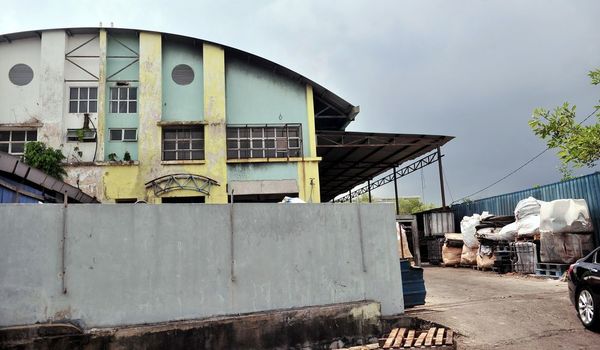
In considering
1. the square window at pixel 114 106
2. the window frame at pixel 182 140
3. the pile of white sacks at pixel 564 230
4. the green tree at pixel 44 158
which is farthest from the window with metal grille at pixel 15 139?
the pile of white sacks at pixel 564 230

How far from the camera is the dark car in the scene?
7.44 meters

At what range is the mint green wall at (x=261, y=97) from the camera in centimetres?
1962

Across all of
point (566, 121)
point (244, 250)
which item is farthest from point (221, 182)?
point (566, 121)

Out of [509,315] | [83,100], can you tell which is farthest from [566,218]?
[83,100]

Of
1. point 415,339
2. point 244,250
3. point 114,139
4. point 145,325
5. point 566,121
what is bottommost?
point 415,339

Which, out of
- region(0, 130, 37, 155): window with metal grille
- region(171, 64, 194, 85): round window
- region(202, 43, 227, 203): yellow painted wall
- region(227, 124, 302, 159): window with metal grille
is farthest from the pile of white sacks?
region(0, 130, 37, 155): window with metal grille

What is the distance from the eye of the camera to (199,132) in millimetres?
19328

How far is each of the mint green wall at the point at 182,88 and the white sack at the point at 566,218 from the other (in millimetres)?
13235

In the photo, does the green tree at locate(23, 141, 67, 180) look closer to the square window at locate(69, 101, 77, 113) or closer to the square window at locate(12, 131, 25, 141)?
the square window at locate(12, 131, 25, 141)

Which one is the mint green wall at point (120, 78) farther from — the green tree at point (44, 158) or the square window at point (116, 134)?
the green tree at point (44, 158)

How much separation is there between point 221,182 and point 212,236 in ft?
37.5

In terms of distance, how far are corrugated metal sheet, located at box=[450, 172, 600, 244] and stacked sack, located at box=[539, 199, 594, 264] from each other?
1.05 metres

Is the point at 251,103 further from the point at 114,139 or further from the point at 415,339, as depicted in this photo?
the point at 415,339

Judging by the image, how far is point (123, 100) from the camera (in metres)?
19.2
